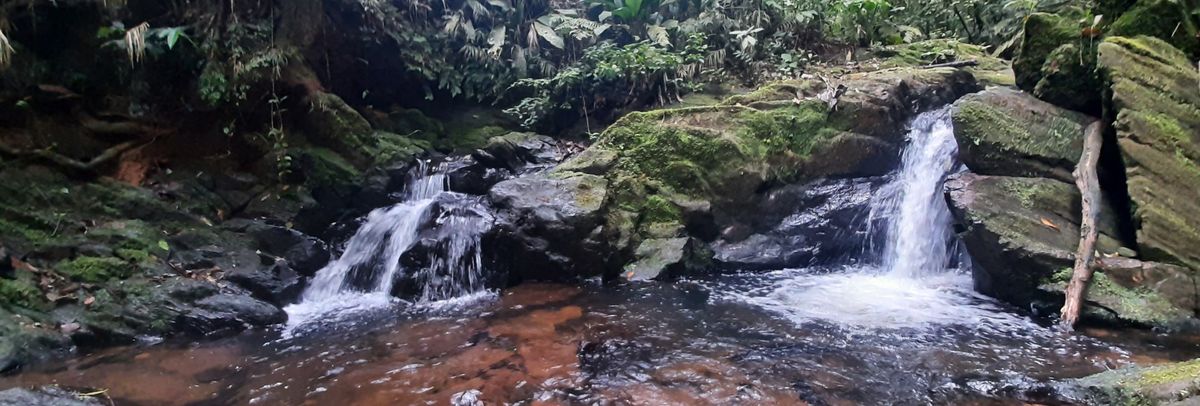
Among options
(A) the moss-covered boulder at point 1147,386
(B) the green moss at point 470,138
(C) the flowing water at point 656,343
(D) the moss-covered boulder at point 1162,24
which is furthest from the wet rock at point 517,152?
(A) the moss-covered boulder at point 1147,386

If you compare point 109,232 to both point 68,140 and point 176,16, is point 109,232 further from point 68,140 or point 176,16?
point 176,16

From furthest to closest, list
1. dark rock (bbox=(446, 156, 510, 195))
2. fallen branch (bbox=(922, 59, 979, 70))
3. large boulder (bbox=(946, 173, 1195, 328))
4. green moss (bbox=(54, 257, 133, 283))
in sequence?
1. fallen branch (bbox=(922, 59, 979, 70))
2. dark rock (bbox=(446, 156, 510, 195))
3. green moss (bbox=(54, 257, 133, 283))
4. large boulder (bbox=(946, 173, 1195, 328))

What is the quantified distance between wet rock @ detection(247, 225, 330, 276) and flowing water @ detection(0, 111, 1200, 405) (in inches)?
8.4

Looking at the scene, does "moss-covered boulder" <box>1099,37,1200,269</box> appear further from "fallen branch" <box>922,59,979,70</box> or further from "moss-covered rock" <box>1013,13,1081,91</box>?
"fallen branch" <box>922,59,979,70</box>

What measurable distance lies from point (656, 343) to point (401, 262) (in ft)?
11.1

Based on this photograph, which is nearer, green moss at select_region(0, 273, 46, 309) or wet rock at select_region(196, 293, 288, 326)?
green moss at select_region(0, 273, 46, 309)

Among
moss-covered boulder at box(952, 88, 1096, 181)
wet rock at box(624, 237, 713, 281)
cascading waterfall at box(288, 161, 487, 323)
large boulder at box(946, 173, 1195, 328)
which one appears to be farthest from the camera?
wet rock at box(624, 237, 713, 281)

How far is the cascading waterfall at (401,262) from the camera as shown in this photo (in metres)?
6.83

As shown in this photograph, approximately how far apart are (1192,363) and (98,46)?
1001 cm

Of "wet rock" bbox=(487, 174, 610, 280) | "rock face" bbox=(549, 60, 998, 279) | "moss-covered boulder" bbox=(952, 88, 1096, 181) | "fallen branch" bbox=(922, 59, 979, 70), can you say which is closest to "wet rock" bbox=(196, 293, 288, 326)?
"wet rock" bbox=(487, 174, 610, 280)

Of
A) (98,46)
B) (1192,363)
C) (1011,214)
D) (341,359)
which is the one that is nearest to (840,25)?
(1011,214)

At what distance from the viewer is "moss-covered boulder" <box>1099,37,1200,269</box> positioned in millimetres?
5227

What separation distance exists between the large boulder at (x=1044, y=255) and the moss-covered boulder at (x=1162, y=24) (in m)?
1.91

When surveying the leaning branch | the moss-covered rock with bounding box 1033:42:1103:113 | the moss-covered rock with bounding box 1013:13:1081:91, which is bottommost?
the leaning branch
